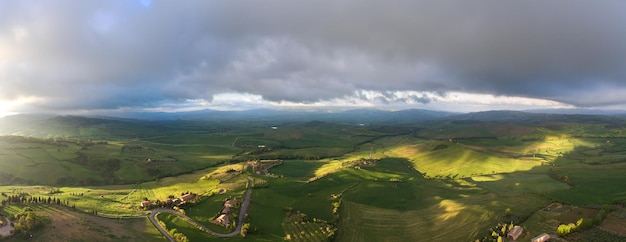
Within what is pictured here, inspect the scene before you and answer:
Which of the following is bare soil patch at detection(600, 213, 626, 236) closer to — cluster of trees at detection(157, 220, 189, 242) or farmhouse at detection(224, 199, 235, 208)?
cluster of trees at detection(157, 220, 189, 242)

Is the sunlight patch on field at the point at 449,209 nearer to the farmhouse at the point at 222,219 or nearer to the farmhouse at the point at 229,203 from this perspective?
the farmhouse at the point at 222,219

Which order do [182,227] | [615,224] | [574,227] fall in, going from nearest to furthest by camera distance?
[574,227]
[615,224]
[182,227]

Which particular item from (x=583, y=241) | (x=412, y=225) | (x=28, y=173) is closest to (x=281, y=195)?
(x=412, y=225)

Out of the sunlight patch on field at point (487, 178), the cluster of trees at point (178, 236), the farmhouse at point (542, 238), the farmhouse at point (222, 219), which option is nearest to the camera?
the farmhouse at point (542, 238)

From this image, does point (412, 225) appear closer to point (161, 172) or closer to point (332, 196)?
point (332, 196)

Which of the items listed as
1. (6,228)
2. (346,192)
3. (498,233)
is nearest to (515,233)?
(498,233)

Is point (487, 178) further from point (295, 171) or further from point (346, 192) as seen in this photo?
point (295, 171)

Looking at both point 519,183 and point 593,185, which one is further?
point 519,183

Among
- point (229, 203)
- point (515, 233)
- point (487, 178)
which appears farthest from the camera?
point (487, 178)

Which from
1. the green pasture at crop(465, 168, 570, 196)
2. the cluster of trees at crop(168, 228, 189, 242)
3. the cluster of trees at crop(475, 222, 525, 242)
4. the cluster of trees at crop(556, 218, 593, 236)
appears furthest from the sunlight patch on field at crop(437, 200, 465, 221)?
the cluster of trees at crop(168, 228, 189, 242)

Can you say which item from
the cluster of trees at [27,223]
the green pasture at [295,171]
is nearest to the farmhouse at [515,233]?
the cluster of trees at [27,223]
